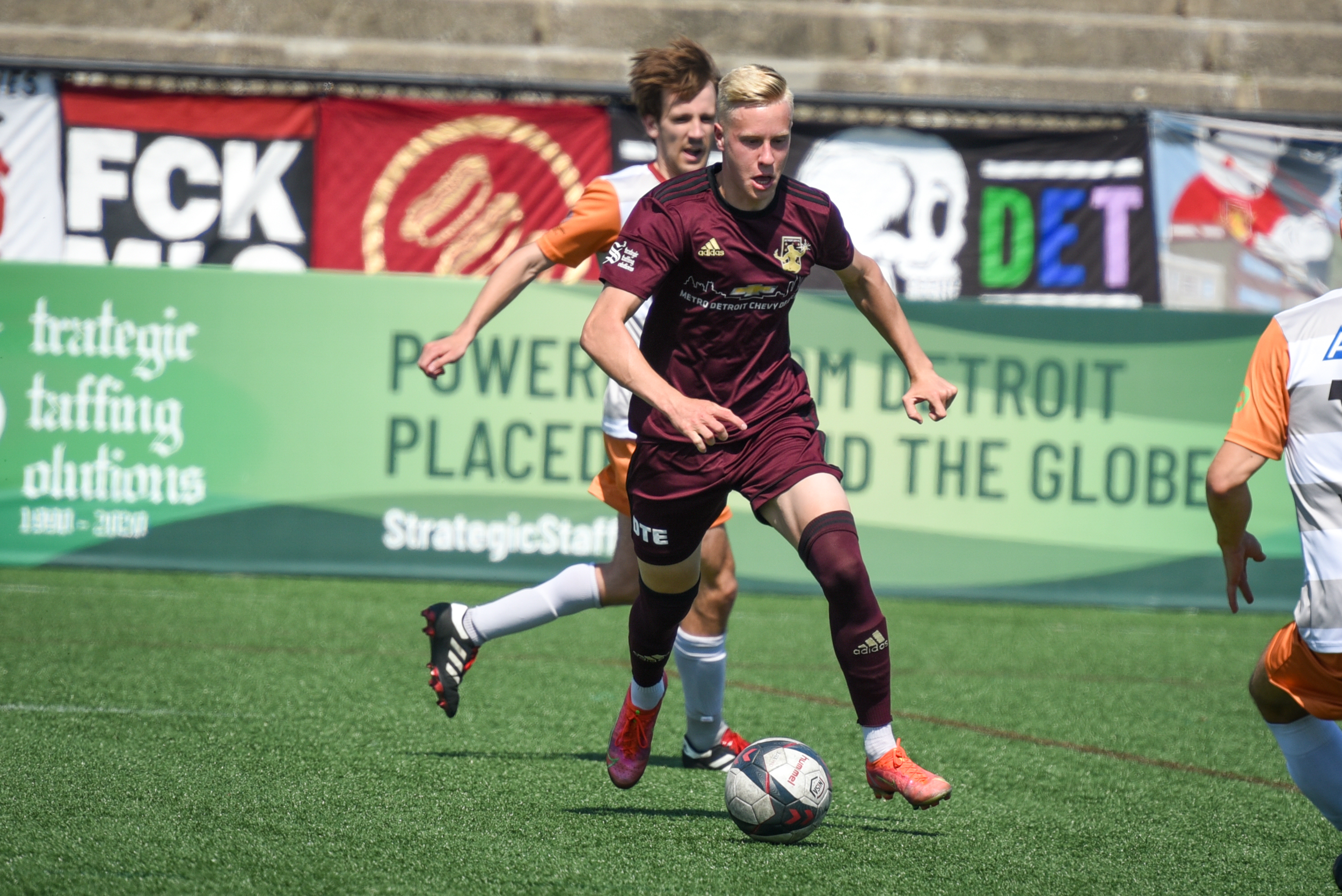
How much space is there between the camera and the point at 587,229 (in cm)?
428

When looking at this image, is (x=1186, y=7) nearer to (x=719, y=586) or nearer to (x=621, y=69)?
(x=621, y=69)

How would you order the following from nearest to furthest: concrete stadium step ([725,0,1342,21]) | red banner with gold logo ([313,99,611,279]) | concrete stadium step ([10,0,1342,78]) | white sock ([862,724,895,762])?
white sock ([862,724,895,762])
red banner with gold logo ([313,99,611,279])
concrete stadium step ([10,0,1342,78])
concrete stadium step ([725,0,1342,21])

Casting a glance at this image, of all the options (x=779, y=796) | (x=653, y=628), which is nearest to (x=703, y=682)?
(x=653, y=628)

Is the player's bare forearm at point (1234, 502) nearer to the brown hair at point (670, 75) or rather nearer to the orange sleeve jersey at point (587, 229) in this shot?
the orange sleeve jersey at point (587, 229)

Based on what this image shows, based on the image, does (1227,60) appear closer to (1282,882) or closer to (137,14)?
(137,14)

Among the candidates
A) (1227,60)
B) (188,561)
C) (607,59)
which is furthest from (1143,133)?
(188,561)

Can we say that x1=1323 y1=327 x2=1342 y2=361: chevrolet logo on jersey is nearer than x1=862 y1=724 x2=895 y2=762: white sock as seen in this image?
Yes

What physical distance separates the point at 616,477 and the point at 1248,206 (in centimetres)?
796

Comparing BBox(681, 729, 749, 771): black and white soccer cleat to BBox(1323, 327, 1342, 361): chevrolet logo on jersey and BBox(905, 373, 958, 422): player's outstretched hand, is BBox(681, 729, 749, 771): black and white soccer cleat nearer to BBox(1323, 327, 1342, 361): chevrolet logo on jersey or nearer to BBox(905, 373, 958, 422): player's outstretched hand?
BBox(905, 373, 958, 422): player's outstretched hand

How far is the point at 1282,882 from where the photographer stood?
3.41 meters

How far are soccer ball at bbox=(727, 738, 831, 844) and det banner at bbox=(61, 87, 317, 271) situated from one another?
316 inches

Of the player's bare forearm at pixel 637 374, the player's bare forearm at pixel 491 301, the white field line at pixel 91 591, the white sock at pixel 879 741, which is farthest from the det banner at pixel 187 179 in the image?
the white sock at pixel 879 741

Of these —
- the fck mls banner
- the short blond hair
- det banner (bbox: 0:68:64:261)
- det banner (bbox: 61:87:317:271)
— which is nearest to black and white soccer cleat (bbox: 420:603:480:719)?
the short blond hair

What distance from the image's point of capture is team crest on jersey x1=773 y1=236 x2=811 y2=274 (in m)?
3.69
